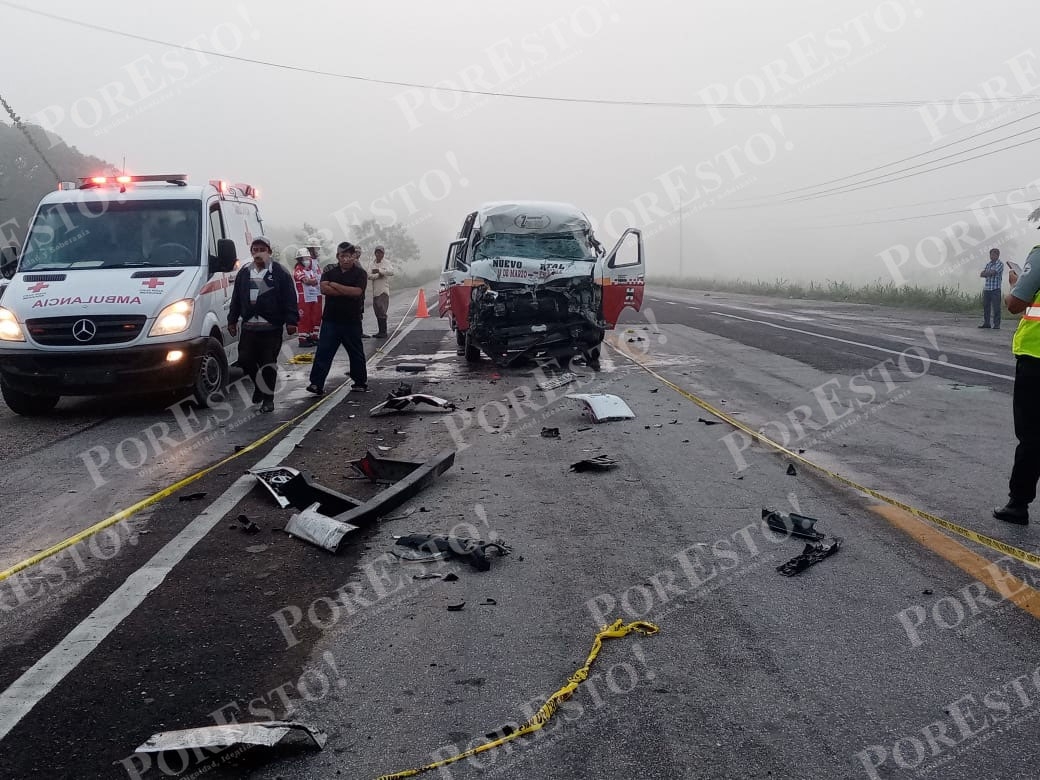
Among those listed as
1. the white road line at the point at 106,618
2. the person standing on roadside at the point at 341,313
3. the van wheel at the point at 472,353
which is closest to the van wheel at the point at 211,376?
the person standing on roadside at the point at 341,313

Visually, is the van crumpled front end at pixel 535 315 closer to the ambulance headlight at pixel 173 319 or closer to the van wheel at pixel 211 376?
the van wheel at pixel 211 376

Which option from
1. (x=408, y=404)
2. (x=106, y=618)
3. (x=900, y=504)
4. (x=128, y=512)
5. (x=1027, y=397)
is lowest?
(x=900, y=504)

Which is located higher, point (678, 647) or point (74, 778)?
point (74, 778)

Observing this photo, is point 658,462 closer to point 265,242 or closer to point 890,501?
point 890,501

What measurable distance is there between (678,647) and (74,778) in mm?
2179

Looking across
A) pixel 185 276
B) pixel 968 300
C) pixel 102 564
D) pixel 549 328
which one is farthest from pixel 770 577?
pixel 968 300

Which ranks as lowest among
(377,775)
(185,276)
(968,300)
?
(968,300)

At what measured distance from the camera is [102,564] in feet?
15.8

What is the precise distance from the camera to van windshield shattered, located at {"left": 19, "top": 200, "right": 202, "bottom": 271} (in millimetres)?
9922

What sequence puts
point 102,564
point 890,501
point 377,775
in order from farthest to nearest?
point 890,501 → point 102,564 → point 377,775

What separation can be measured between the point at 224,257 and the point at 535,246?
4.88 meters

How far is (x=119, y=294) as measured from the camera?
9.23 meters

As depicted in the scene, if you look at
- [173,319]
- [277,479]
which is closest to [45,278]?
[173,319]

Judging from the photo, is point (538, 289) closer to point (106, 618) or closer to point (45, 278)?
point (45, 278)
